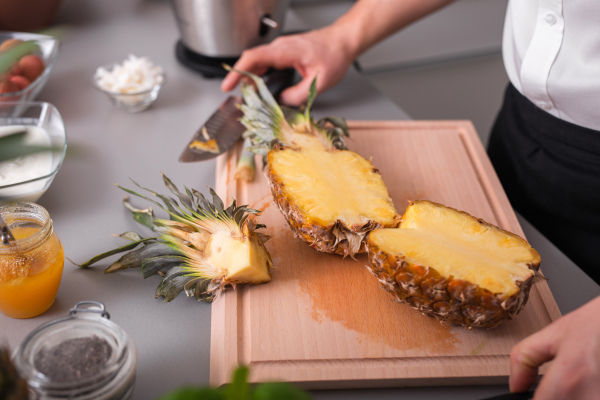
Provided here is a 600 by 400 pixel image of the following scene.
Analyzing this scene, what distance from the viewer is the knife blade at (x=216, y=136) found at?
4.64 ft

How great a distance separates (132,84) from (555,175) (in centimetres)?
128

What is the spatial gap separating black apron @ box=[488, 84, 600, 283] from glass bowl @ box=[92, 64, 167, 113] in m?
1.11

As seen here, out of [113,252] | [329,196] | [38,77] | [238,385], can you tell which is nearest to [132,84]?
[38,77]

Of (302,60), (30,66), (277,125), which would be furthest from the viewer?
(302,60)

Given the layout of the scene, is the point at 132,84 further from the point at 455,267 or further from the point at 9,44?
the point at 455,267

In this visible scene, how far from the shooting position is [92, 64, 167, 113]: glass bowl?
1578mm

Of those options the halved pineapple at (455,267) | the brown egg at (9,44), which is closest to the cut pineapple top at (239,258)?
the halved pineapple at (455,267)

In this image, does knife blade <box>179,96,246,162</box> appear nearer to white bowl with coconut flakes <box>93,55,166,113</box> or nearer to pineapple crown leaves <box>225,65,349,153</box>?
pineapple crown leaves <box>225,65,349,153</box>

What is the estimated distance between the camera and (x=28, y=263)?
94cm

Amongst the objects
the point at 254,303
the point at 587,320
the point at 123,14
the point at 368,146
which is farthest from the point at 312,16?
the point at 587,320

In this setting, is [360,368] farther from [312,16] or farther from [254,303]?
[312,16]

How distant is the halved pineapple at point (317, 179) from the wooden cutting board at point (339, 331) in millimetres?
74

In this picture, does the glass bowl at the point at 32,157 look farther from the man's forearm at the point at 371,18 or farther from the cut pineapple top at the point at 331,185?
the man's forearm at the point at 371,18

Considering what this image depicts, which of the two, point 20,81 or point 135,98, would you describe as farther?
point 135,98
